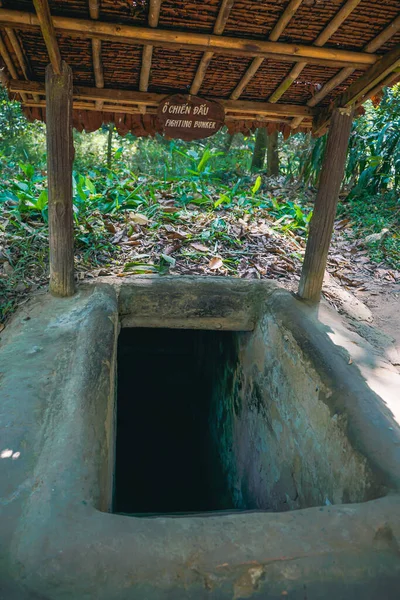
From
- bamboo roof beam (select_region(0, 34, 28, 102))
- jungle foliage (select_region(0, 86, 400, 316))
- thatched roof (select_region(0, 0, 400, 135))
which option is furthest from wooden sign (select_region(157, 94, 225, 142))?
jungle foliage (select_region(0, 86, 400, 316))

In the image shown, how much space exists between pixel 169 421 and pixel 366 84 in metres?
4.06

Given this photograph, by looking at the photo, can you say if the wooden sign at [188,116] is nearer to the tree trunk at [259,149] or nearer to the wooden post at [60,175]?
the wooden post at [60,175]

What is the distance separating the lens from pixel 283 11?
2.59m

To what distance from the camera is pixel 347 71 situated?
314cm

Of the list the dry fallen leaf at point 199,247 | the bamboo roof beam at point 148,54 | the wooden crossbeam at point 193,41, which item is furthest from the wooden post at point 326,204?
the bamboo roof beam at point 148,54

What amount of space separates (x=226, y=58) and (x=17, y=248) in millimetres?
2480

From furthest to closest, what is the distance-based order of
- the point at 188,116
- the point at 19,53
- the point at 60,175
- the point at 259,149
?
the point at 259,149
the point at 188,116
the point at 60,175
the point at 19,53

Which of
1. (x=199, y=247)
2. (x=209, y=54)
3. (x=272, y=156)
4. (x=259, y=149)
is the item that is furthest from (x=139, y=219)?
(x=259, y=149)

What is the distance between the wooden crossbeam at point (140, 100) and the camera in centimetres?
323

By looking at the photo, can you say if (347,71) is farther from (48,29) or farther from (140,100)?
(48,29)

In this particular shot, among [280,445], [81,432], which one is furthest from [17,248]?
[280,445]

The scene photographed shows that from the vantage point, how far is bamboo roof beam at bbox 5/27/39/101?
105 inches

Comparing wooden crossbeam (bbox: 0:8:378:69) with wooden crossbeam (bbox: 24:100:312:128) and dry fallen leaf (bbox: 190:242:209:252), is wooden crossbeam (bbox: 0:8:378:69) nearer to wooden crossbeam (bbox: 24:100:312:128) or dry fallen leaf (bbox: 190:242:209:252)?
wooden crossbeam (bbox: 24:100:312:128)

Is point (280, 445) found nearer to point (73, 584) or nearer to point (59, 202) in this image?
point (73, 584)
